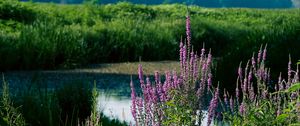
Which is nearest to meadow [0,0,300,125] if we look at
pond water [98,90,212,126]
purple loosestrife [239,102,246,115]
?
purple loosestrife [239,102,246,115]

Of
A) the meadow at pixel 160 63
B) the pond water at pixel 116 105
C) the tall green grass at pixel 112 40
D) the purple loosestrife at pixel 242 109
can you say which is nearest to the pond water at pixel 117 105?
the pond water at pixel 116 105

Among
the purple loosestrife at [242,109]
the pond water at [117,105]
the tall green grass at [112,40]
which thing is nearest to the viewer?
the purple loosestrife at [242,109]

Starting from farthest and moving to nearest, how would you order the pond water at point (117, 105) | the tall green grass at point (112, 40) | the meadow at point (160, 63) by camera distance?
the tall green grass at point (112, 40) → the pond water at point (117, 105) → the meadow at point (160, 63)

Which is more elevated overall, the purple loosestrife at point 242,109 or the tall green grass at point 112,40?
the purple loosestrife at point 242,109

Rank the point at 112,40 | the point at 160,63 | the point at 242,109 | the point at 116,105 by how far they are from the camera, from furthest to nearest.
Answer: the point at 112,40 < the point at 160,63 < the point at 116,105 < the point at 242,109

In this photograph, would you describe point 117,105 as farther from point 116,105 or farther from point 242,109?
point 242,109

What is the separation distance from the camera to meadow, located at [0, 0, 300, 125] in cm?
440

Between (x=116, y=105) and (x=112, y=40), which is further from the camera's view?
(x=112, y=40)

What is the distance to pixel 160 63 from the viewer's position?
631 inches

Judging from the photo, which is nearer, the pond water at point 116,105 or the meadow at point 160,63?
the meadow at point 160,63

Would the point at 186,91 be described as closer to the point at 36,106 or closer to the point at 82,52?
the point at 36,106

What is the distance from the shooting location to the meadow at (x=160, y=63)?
4398mm

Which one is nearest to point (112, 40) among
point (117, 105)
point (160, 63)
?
point (160, 63)

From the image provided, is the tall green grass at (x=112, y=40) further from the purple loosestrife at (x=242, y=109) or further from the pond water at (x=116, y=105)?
the purple loosestrife at (x=242, y=109)
